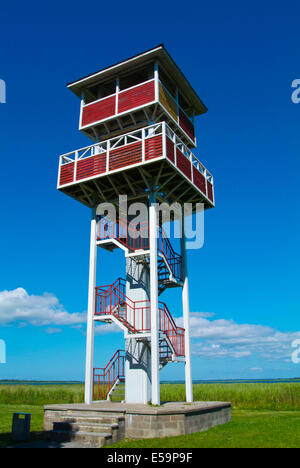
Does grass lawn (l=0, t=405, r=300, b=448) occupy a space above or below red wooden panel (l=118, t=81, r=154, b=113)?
below

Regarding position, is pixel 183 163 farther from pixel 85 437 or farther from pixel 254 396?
pixel 254 396

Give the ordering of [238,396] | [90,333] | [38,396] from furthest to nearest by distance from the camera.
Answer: [38,396] < [238,396] < [90,333]

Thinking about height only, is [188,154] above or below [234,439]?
above

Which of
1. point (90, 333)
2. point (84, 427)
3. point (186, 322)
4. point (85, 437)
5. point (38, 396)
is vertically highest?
point (186, 322)

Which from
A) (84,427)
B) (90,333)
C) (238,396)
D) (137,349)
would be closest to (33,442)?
(84,427)

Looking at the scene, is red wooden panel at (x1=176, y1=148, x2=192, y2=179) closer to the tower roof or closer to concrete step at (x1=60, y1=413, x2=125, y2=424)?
the tower roof

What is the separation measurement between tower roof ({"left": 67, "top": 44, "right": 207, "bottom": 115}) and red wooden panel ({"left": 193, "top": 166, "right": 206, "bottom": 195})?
503 cm

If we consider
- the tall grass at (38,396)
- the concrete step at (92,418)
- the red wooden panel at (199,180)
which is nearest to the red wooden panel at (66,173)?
the red wooden panel at (199,180)

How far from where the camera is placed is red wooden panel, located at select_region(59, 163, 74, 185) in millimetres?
18484

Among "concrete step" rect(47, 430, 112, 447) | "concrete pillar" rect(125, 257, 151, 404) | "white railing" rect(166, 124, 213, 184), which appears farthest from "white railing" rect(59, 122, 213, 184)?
"concrete step" rect(47, 430, 112, 447)

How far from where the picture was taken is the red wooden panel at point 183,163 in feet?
57.4

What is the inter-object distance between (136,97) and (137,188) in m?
4.46

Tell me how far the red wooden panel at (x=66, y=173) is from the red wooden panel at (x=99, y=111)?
2.79 m

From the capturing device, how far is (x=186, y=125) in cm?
2094
